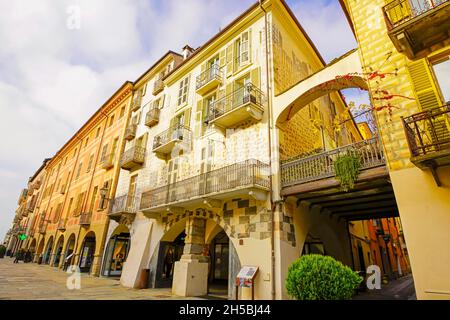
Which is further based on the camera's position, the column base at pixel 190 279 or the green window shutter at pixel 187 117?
the green window shutter at pixel 187 117

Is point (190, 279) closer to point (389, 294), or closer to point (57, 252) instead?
point (389, 294)

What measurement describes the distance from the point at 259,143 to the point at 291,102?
6.82 feet

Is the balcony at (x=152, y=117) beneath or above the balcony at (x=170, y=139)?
above

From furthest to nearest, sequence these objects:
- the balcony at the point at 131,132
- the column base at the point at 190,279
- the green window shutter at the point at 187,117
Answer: the balcony at the point at 131,132
the green window shutter at the point at 187,117
the column base at the point at 190,279

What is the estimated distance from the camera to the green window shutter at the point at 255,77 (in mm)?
11411

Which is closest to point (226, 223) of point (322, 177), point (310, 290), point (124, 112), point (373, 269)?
point (322, 177)

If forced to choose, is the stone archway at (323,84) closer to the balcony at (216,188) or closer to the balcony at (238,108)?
the balcony at (238,108)

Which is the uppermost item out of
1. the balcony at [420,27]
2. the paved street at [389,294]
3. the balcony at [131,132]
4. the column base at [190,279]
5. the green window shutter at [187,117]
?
the balcony at [131,132]

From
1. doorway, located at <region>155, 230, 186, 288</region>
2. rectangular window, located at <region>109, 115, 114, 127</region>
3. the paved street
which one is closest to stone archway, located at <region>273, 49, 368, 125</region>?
the paved street

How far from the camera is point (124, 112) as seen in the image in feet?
71.6

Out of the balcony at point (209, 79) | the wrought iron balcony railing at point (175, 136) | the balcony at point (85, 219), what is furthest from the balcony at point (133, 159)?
the balcony at point (209, 79)

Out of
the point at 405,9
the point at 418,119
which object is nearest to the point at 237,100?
the point at 405,9

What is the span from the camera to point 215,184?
10.7 m

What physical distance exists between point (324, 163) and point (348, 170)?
113 cm
